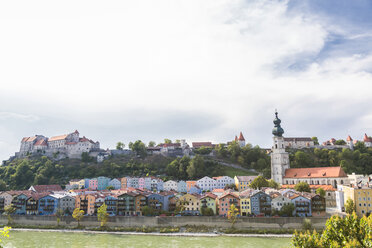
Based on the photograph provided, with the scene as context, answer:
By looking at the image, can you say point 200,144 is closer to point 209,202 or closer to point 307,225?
point 209,202

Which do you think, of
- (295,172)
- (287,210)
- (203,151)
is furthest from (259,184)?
(203,151)

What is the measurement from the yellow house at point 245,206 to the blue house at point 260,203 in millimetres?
449

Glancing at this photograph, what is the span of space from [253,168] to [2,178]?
62974 millimetres

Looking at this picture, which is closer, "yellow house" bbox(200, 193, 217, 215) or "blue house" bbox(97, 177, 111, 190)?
"yellow house" bbox(200, 193, 217, 215)

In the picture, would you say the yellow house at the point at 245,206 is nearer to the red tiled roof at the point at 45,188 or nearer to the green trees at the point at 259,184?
the green trees at the point at 259,184

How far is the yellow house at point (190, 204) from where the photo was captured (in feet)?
150

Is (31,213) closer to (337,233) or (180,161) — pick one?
(180,161)

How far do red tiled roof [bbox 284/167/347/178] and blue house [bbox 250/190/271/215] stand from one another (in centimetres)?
2395

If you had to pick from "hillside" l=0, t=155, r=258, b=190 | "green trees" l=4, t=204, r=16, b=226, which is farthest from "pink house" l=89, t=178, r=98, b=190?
"green trees" l=4, t=204, r=16, b=226

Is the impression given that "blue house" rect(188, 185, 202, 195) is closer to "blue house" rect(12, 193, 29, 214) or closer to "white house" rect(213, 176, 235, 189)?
"white house" rect(213, 176, 235, 189)

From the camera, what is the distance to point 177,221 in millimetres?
41125

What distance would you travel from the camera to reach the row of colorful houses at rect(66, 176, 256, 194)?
208ft

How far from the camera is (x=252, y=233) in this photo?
37.2m

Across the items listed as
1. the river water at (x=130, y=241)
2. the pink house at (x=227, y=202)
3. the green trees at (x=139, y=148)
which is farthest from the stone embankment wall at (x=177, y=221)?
the green trees at (x=139, y=148)
